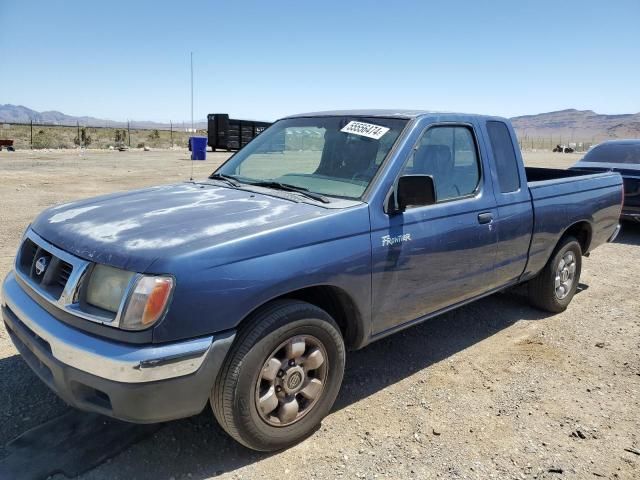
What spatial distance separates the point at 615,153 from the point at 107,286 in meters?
10.4

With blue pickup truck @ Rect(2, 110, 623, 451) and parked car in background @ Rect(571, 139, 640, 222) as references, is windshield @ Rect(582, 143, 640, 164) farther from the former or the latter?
blue pickup truck @ Rect(2, 110, 623, 451)

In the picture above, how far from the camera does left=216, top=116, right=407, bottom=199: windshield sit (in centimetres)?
352

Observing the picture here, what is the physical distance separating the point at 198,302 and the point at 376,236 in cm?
121

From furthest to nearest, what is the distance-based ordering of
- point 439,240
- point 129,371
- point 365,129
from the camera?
1. point 365,129
2. point 439,240
3. point 129,371

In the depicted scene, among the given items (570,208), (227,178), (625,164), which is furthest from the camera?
(625,164)

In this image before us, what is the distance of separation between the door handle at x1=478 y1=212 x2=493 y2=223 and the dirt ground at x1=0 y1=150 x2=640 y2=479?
1.16m

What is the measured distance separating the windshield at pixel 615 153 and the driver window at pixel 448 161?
7.24 meters

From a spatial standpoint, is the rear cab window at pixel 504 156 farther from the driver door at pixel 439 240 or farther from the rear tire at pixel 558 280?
the rear tire at pixel 558 280

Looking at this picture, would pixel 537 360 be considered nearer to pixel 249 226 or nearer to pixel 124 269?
pixel 249 226

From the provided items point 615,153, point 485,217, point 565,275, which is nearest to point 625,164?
point 615,153

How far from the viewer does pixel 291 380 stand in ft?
9.43

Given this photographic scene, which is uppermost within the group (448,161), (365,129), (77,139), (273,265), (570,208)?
(77,139)

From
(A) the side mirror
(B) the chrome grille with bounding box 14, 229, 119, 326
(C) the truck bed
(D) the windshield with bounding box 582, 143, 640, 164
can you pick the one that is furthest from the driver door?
(D) the windshield with bounding box 582, 143, 640, 164

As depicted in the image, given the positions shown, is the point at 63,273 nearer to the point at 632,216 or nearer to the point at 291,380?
the point at 291,380
